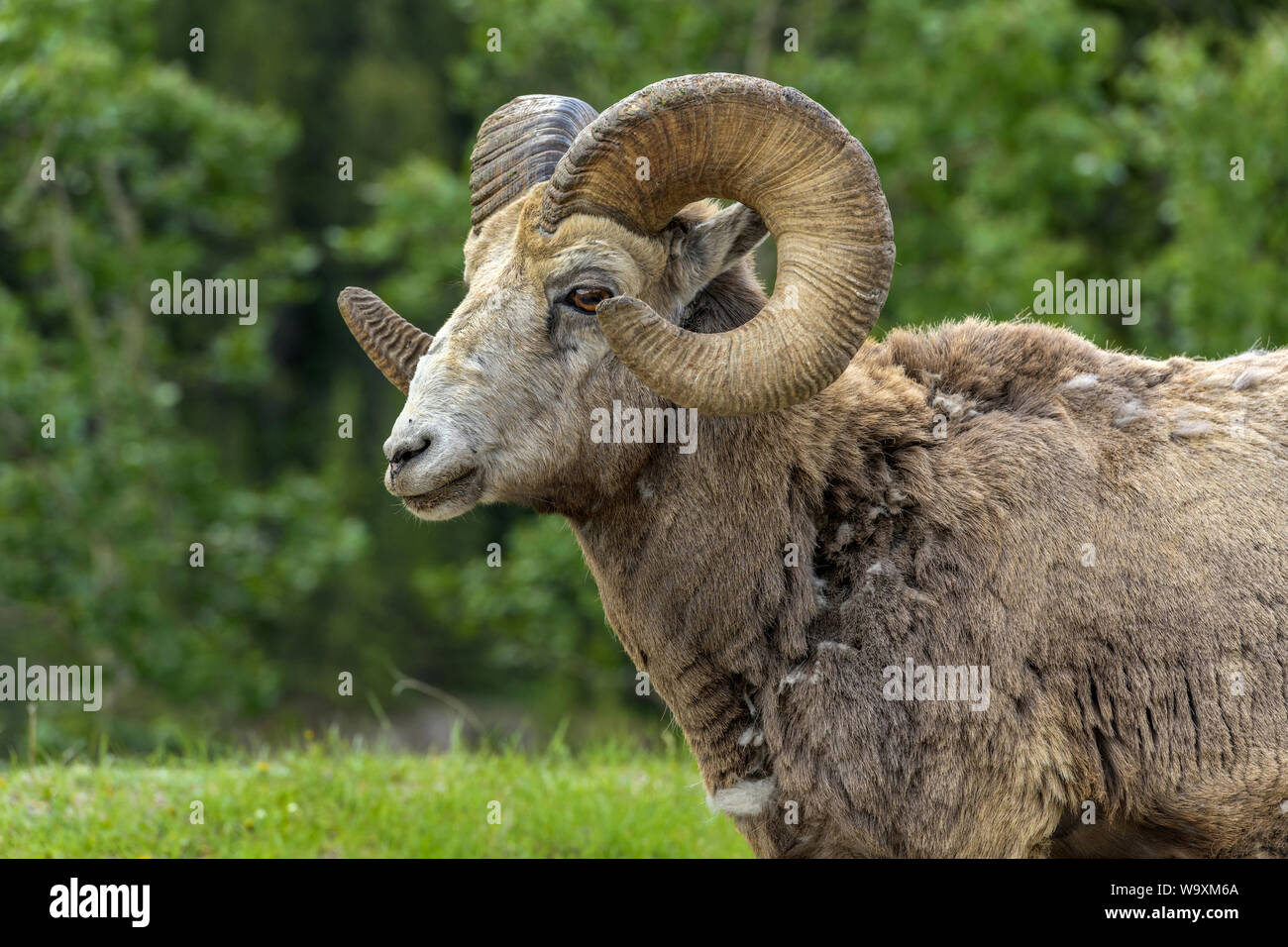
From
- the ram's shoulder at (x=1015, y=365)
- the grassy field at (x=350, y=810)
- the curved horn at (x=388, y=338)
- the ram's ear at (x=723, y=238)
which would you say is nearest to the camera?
the ram's ear at (x=723, y=238)

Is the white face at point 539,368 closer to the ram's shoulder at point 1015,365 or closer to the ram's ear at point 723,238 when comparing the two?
the ram's ear at point 723,238

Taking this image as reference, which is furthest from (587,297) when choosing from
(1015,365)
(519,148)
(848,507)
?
(1015,365)

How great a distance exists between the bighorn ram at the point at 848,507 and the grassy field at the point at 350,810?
1689 mm

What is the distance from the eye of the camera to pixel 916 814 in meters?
4.88

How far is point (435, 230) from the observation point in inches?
803

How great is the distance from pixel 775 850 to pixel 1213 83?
14.2 meters

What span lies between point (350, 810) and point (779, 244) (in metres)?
3.94

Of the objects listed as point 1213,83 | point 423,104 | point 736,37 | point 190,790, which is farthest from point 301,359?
point 190,790

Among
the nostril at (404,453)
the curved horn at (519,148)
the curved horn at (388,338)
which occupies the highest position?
the curved horn at (519,148)

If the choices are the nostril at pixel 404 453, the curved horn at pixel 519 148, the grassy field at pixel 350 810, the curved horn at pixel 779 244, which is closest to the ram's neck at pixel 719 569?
the curved horn at pixel 779 244

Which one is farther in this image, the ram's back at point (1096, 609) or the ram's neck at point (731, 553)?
the ram's neck at point (731, 553)

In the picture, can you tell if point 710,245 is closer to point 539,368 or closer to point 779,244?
point 779,244

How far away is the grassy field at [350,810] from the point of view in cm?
678
